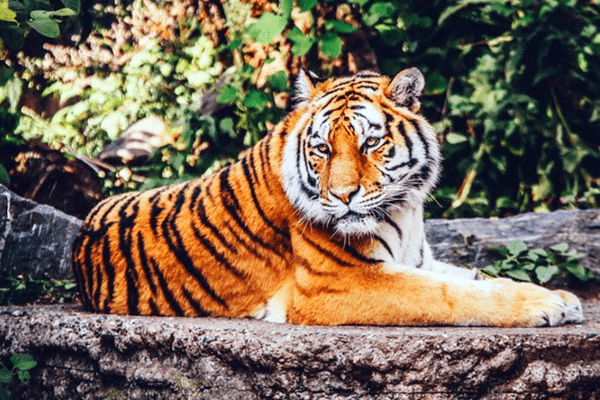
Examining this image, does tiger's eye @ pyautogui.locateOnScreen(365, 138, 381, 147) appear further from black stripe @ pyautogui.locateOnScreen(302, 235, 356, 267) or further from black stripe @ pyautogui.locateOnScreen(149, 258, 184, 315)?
black stripe @ pyautogui.locateOnScreen(149, 258, 184, 315)

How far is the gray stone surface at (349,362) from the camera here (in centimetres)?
222

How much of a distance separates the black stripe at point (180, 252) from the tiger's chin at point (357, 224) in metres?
0.67

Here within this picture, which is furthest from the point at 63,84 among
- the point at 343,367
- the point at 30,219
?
the point at 343,367

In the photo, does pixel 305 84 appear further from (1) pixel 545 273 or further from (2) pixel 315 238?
(1) pixel 545 273

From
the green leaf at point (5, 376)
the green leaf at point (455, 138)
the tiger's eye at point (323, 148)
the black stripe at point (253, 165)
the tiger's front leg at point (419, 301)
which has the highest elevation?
the tiger's eye at point (323, 148)

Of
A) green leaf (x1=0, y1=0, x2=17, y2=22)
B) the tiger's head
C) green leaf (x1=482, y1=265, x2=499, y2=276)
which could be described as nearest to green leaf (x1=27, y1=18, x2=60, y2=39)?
green leaf (x1=0, y1=0, x2=17, y2=22)

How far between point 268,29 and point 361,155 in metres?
2.36

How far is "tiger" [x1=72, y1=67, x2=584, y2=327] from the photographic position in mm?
2637

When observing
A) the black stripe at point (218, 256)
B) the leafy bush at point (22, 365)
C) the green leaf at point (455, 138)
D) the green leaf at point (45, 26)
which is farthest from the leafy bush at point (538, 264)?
the green leaf at point (45, 26)

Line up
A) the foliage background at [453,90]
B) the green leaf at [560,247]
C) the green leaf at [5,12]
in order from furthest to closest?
the foliage background at [453,90] < the green leaf at [560,247] < the green leaf at [5,12]

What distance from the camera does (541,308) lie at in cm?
254

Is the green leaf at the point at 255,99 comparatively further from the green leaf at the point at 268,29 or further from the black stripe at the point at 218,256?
the black stripe at the point at 218,256

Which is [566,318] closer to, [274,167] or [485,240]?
[274,167]

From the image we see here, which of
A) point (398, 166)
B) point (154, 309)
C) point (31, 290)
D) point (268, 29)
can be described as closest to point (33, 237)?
point (31, 290)
